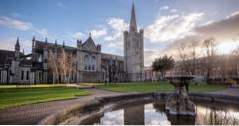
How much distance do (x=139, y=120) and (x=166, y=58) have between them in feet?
139

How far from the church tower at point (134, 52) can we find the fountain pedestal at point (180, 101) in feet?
192

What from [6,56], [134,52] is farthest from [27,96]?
[134,52]

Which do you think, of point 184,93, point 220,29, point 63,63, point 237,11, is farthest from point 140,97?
point 63,63

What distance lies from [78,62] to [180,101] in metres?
44.9

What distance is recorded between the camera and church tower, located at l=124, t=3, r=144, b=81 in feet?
230

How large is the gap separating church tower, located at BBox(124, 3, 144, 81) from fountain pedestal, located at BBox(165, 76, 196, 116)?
58.6m

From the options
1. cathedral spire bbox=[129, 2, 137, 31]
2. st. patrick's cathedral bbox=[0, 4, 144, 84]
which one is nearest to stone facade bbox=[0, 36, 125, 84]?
st. patrick's cathedral bbox=[0, 4, 144, 84]

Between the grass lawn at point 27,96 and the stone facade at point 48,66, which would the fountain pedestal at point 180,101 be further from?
the stone facade at point 48,66

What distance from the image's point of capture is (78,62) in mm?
52031

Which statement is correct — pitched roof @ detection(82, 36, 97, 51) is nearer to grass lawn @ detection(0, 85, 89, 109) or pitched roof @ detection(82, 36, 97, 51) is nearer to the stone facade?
the stone facade

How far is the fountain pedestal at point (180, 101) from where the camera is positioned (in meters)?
9.77

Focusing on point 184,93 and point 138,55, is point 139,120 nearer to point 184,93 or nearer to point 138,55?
point 184,93

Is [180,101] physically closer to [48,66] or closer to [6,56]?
[48,66]

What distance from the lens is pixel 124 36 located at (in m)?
74.8
